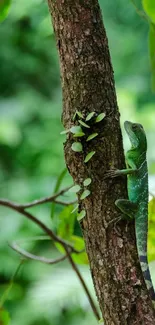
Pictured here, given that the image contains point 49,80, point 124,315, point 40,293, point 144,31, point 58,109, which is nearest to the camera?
point 124,315

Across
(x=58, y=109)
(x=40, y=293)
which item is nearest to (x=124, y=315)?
(x=40, y=293)

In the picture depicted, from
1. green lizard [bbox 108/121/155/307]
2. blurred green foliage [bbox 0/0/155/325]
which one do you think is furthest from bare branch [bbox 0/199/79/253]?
blurred green foliage [bbox 0/0/155/325]

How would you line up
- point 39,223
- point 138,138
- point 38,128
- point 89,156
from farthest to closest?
point 38,128, point 39,223, point 138,138, point 89,156

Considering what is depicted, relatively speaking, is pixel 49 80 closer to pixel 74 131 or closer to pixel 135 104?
pixel 135 104

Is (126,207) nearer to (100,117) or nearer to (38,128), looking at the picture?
(100,117)

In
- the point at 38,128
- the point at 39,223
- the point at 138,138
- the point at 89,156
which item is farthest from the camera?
the point at 38,128

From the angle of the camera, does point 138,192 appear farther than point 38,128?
No

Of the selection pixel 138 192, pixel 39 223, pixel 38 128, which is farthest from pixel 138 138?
pixel 38 128
